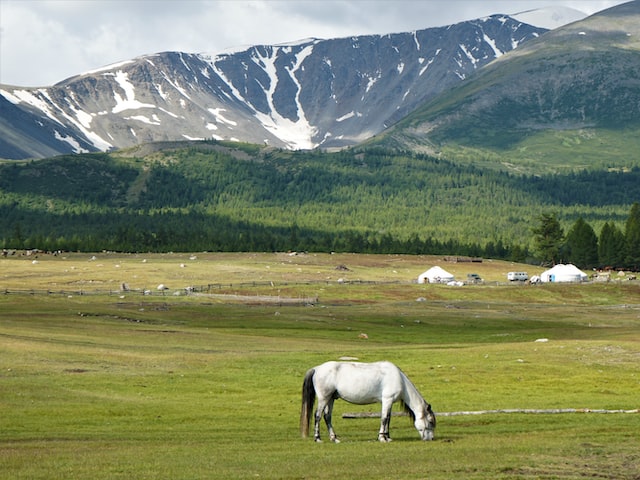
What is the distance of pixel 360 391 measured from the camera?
114ft

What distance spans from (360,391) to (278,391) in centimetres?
1845

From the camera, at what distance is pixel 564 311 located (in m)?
138

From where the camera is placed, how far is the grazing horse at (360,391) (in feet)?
114

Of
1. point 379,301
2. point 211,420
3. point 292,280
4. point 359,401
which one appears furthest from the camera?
point 292,280

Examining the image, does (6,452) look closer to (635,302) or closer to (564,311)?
(564,311)

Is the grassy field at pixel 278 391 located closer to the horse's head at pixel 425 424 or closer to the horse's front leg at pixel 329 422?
the horse's front leg at pixel 329 422

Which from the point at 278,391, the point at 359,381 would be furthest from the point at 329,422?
the point at 278,391

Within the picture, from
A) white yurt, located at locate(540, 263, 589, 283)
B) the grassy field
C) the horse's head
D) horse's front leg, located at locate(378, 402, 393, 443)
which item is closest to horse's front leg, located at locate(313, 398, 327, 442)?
the grassy field

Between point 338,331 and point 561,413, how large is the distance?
63093 mm

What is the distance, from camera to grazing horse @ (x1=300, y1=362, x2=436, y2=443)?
3469 cm

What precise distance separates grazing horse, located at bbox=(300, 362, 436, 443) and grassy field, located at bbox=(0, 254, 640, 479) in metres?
0.91

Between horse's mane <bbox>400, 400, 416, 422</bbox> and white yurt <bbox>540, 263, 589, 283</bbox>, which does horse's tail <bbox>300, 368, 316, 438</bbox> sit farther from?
white yurt <bbox>540, 263, 589, 283</bbox>

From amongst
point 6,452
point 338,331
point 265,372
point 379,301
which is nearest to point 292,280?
point 379,301

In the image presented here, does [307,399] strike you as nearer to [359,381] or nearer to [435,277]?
[359,381]
